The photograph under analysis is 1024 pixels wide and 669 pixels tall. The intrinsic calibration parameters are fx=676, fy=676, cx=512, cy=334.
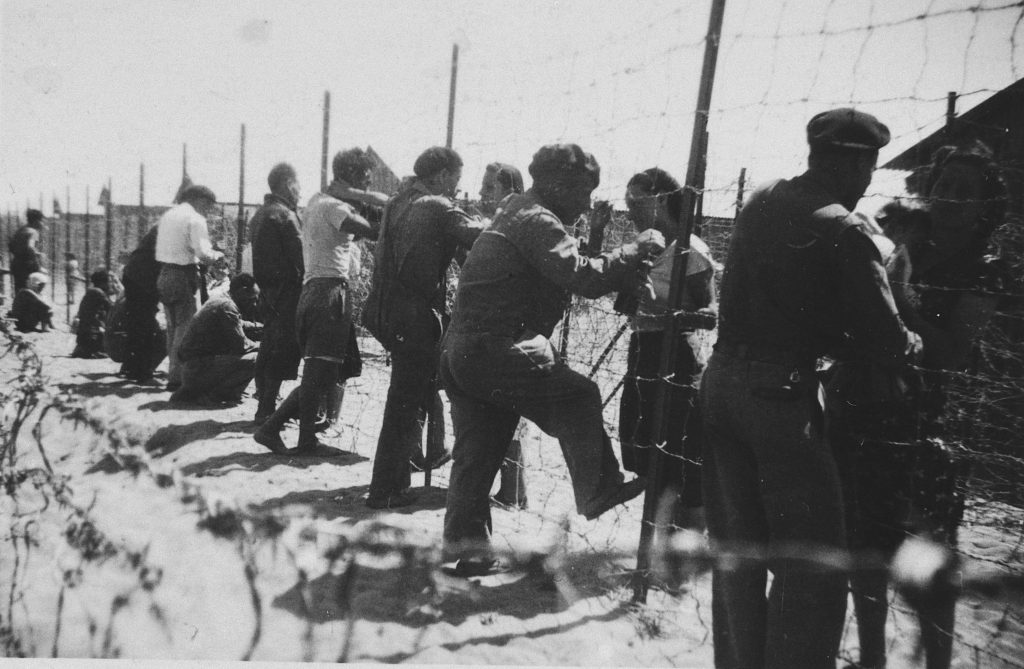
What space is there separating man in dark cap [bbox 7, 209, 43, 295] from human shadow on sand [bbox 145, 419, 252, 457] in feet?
5.06

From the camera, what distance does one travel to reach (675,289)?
254 cm

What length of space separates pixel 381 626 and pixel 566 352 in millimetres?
1582

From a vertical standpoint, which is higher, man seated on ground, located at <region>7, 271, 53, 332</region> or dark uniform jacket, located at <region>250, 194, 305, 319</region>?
dark uniform jacket, located at <region>250, 194, 305, 319</region>

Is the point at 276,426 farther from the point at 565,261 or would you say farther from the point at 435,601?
the point at 565,261

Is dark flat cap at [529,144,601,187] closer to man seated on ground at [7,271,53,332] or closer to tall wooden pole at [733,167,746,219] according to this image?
tall wooden pole at [733,167,746,219]

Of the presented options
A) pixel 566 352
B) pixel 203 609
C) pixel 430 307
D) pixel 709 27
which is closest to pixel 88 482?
pixel 203 609

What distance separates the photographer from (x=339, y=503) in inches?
140

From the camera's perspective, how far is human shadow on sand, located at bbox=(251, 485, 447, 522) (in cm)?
341

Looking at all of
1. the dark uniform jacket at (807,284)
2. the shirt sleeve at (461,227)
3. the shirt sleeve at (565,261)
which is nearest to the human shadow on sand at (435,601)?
the shirt sleeve at (565,261)

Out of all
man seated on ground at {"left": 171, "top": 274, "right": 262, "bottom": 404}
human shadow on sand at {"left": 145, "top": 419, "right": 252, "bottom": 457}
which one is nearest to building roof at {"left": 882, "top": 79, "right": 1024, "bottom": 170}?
human shadow on sand at {"left": 145, "top": 419, "right": 252, "bottom": 457}

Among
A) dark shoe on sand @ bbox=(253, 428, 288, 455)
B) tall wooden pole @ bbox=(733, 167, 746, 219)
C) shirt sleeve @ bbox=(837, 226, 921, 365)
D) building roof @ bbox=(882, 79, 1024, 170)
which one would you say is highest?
building roof @ bbox=(882, 79, 1024, 170)

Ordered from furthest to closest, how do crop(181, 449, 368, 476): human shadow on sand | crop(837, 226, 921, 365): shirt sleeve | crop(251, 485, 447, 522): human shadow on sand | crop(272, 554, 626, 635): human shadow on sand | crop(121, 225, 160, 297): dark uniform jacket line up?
1. crop(121, 225, 160, 297): dark uniform jacket
2. crop(181, 449, 368, 476): human shadow on sand
3. crop(251, 485, 447, 522): human shadow on sand
4. crop(272, 554, 626, 635): human shadow on sand
5. crop(837, 226, 921, 365): shirt sleeve

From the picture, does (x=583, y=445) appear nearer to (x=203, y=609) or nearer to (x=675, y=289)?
(x=675, y=289)

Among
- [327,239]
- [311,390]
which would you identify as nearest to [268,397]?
[311,390]
